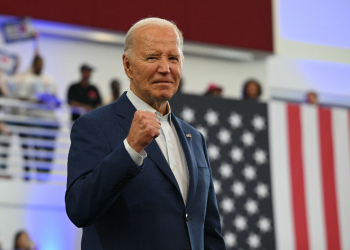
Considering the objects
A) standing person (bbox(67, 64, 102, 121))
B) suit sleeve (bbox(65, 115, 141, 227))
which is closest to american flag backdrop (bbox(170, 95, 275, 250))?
standing person (bbox(67, 64, 102, 121))

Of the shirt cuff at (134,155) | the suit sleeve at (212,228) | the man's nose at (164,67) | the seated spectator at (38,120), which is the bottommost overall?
the suit sleeve at (212,228)

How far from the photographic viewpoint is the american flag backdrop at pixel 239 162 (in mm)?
8164

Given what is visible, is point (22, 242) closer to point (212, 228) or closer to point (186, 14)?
point (186, 14)

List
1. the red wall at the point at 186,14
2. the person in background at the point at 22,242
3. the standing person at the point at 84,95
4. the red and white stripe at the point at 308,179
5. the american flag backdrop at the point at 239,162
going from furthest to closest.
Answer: the red wall at the point at 186,14, the red and white stripe at the point at 308,179, the american flag backdrop at the point at 239,162, the standing person at the point at 84,95, the person in background at the point at 22,242

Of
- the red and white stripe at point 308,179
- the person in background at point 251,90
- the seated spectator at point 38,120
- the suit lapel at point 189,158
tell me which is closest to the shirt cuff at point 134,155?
the suit lapel at point 189,158

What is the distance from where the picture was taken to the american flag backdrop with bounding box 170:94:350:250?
825cm

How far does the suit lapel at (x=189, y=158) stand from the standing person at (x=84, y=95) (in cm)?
572

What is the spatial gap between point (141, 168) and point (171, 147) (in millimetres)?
285

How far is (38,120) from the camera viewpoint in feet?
25.0

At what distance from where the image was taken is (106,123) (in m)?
1.98

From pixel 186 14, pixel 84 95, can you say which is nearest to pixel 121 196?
pixel 84 95

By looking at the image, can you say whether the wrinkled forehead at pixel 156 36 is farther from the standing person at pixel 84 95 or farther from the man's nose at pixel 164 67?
the standing person at pixel 84 95

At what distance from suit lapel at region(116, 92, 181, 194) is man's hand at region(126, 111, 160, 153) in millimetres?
180

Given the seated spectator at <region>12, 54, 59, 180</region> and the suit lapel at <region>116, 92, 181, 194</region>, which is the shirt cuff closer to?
the suit lapel at <region>116, 92, 181, 194</region>
